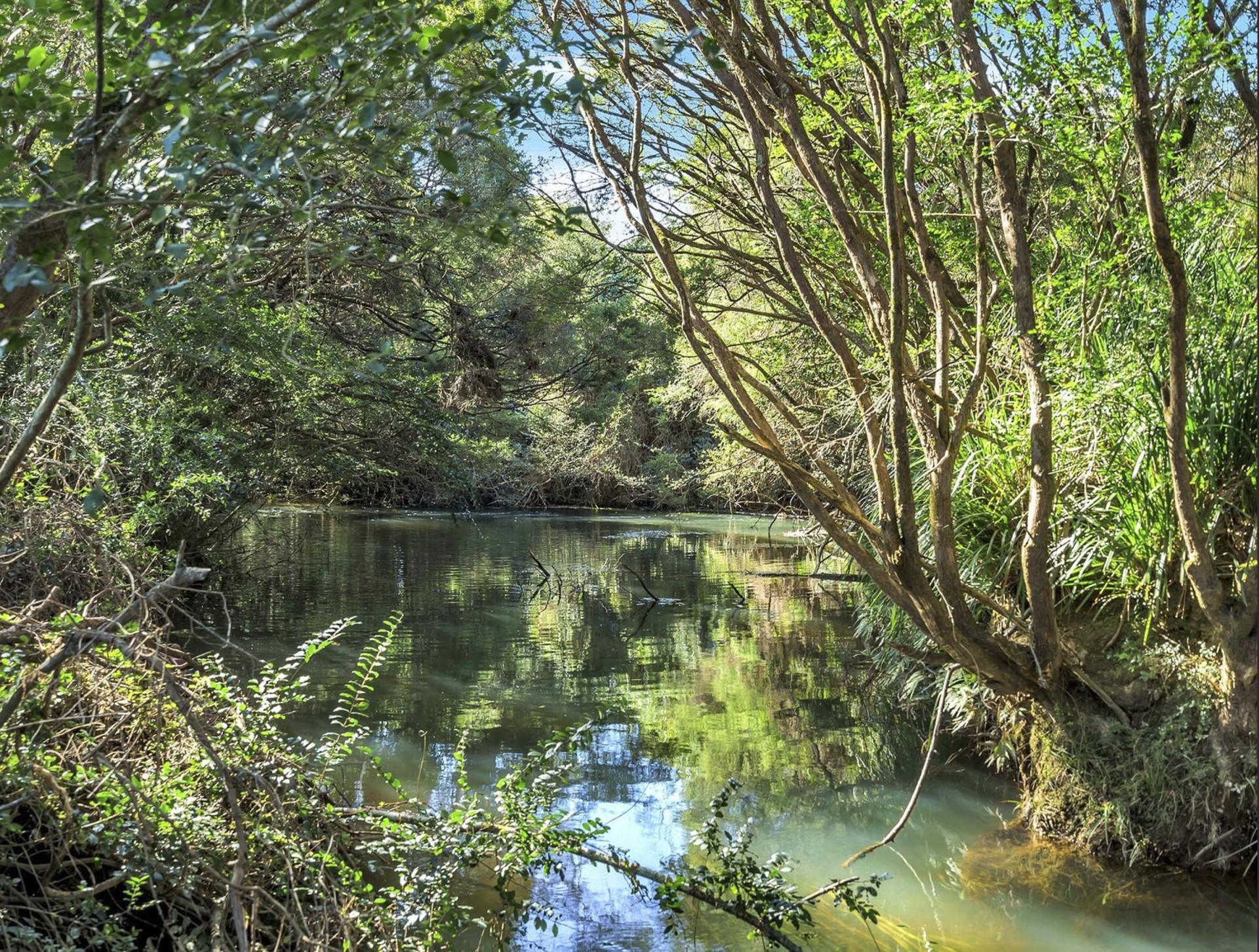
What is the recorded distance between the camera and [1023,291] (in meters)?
4.53

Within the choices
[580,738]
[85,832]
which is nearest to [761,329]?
[580,738]

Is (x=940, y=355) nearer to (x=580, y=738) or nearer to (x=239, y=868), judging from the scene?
(x=580, y=738)

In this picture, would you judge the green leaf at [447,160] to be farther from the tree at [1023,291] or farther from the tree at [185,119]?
the tree at [1023,291]

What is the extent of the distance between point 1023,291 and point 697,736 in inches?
144

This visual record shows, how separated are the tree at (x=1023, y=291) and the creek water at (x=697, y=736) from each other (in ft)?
2.79

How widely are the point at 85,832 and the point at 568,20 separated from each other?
4241mm

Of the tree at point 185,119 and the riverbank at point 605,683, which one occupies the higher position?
the tree at point 185,119

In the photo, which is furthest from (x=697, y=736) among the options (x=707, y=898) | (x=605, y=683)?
(x=707, y=898)

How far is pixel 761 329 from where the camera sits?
12.3 m

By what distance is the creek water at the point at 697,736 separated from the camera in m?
4.19

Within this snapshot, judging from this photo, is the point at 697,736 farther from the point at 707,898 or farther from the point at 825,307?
the point at 707,898

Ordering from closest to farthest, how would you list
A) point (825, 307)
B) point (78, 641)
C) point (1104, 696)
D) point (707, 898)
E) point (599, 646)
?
1. point (78, 641)
2. point (707, 898)
3. point (1104, 696)
4. point (825, 307)
5. point (599, 646)

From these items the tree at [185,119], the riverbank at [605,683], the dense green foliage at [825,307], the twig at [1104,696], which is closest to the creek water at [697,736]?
the riverbank at [605,683]

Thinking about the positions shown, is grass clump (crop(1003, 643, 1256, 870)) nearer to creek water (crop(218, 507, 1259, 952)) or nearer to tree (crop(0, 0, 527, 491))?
creek water (crop(218, 507, 1259, 952))
